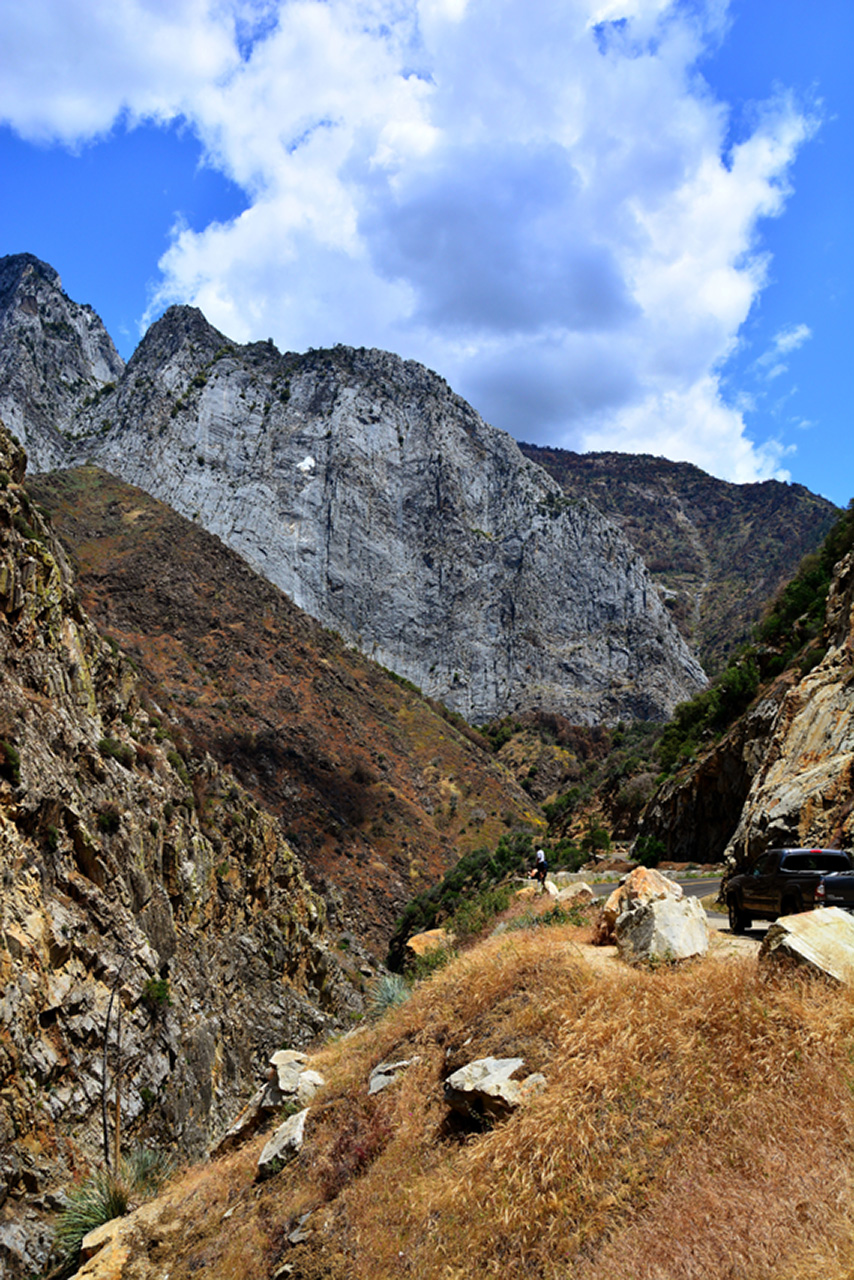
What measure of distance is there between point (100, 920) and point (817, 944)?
13.7 m

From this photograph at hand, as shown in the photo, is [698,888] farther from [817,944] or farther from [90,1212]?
[90,1212]

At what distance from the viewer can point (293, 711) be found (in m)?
61.0

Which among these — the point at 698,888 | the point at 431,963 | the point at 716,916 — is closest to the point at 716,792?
the point at 698,888

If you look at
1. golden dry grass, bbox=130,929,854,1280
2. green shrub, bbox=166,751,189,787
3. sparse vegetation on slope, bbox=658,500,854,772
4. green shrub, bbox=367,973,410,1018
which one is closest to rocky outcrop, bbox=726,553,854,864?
sparse vegetation on slope, bbox=658,500,854,772

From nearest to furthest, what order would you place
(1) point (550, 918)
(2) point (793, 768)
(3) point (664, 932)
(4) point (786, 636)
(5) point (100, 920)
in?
(3) point (664, 932)
(1) point (550, 918)
(5) point (100, 920)
(2) point (793, 768)
(4) point (786, 636)

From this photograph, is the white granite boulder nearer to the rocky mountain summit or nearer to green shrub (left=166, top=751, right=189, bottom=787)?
the rocky mountain summit

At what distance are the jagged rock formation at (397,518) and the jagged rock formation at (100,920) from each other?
243 ft

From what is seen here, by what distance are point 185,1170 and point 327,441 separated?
353 feet

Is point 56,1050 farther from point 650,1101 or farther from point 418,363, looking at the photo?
point 418,363

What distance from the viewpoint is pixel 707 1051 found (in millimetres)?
5516

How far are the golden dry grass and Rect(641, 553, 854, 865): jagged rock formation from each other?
7.18 metres

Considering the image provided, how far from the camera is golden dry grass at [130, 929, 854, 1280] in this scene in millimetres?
4090

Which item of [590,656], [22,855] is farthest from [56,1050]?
[590,656]

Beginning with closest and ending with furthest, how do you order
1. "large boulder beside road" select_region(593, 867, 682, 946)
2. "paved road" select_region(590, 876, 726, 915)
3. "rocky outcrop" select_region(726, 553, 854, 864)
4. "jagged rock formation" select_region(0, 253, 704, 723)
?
"large boulder beside road" select_region(593, 867, 682, 946), "rocky outcrop" select_region(726, 553, 854, 864), "paved road" select_region(590, 876, 726, 915), "jagged rock formation" select_region(0, 253, 704, 723)
